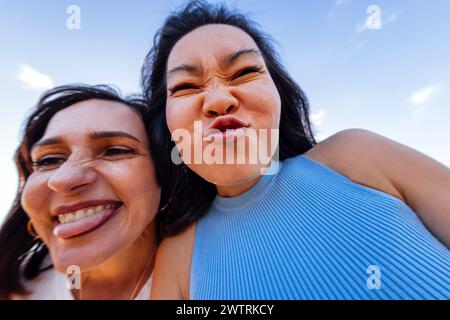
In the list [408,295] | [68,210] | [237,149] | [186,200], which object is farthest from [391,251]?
[68,210]

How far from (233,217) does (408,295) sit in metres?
0.49

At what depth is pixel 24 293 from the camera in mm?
1067

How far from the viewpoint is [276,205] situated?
28.7 inches

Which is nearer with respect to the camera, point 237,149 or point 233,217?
point 237,149

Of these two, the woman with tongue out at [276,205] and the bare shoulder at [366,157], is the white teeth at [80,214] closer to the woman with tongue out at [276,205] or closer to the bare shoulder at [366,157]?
the woman with tongue out at [276,205]

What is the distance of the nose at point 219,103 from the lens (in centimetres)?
63

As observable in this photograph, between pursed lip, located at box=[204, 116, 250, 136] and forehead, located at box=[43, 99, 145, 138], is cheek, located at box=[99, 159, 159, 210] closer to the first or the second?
forehead, located at box=[43, 99, 145, 138]

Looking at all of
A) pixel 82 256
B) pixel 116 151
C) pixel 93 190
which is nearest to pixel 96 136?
pixel 116 151

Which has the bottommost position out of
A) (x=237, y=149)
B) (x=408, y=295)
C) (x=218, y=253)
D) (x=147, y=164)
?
(x=218, y=253)

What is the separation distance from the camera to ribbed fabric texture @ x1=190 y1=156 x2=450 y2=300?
481 mm

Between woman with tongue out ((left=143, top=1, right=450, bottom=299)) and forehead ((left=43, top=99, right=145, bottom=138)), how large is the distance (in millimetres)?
151

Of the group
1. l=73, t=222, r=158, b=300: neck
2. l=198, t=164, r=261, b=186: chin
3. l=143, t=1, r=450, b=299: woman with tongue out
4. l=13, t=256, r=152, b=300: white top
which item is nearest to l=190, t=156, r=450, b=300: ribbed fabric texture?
l=143, t=1, r=450, b=299: woman with tongue out
